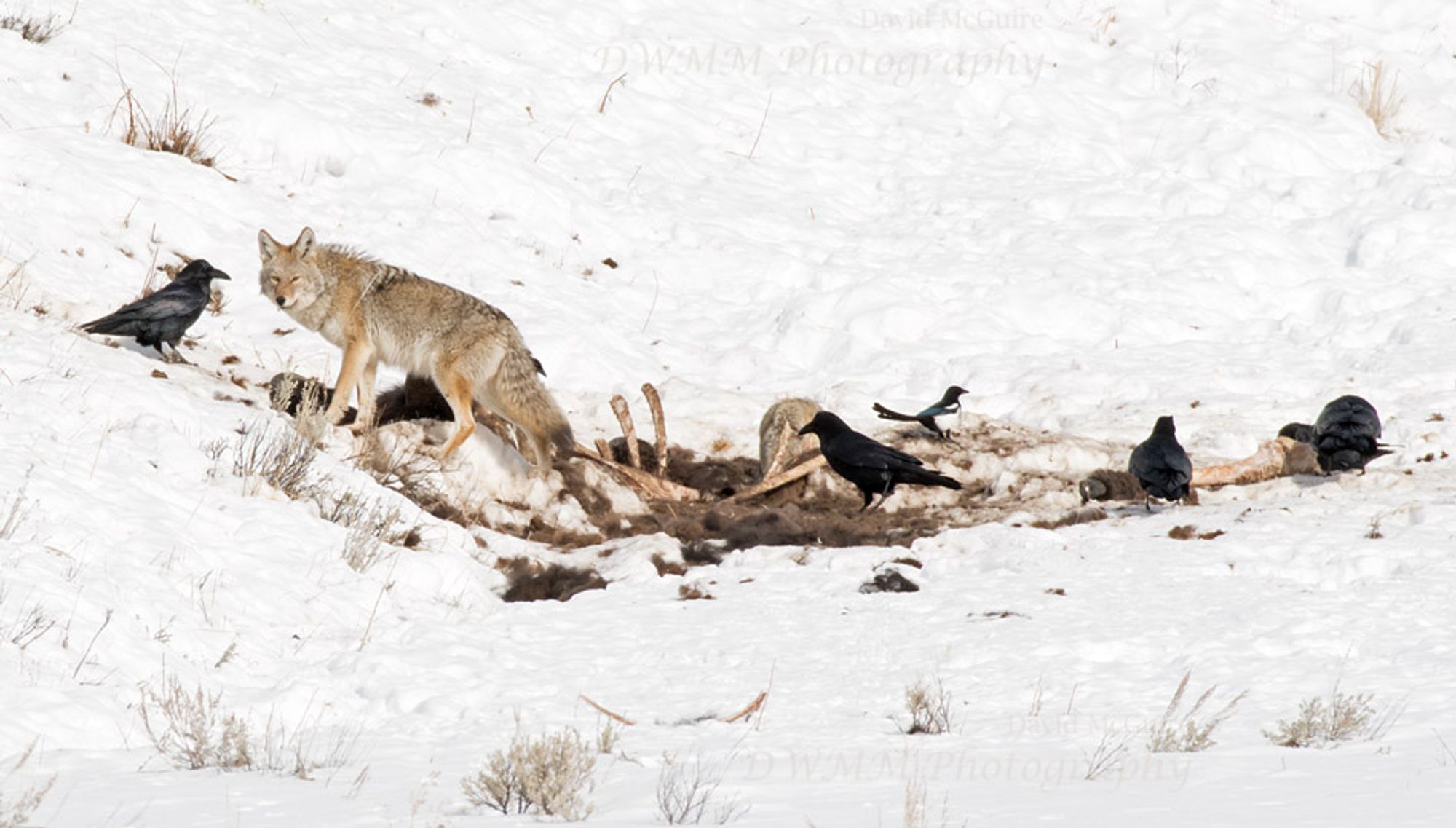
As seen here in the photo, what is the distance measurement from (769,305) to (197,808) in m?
9.92

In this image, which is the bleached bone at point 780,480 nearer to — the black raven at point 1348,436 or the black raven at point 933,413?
the black raven at point 933,413

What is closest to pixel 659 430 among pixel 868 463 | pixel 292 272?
pixel 868 463

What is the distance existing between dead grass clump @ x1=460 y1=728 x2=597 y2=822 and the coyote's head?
683cm

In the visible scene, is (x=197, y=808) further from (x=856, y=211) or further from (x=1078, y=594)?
(x=856, y=211)

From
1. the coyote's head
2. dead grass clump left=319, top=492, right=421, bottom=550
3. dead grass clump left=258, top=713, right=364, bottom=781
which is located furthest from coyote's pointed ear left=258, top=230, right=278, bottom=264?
dead grass clump left=258, top=713, right=364, bottom=781

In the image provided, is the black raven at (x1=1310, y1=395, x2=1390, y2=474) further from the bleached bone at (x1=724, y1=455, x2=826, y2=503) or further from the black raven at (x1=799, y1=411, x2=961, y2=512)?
the bleached bone at (x1=724, y1=455, x2=826, y2=503)

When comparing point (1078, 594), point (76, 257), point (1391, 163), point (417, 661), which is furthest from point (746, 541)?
point (1391, 163)

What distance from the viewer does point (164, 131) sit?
12648mm

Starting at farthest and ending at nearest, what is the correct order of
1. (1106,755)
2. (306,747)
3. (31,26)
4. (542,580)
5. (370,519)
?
1. (31,26)
2. (542,580)
3. (370,519)
4. (306,747)
5. (1106,755)

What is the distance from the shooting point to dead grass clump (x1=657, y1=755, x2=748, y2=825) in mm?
3660

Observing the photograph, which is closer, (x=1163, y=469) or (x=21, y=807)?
(x=21, y=807)

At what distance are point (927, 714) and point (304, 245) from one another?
22.4 ft

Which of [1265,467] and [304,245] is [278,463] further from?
A: [1265,467]

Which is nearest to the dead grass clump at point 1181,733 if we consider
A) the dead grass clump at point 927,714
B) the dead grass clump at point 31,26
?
the dead grass clump at point 927,714
